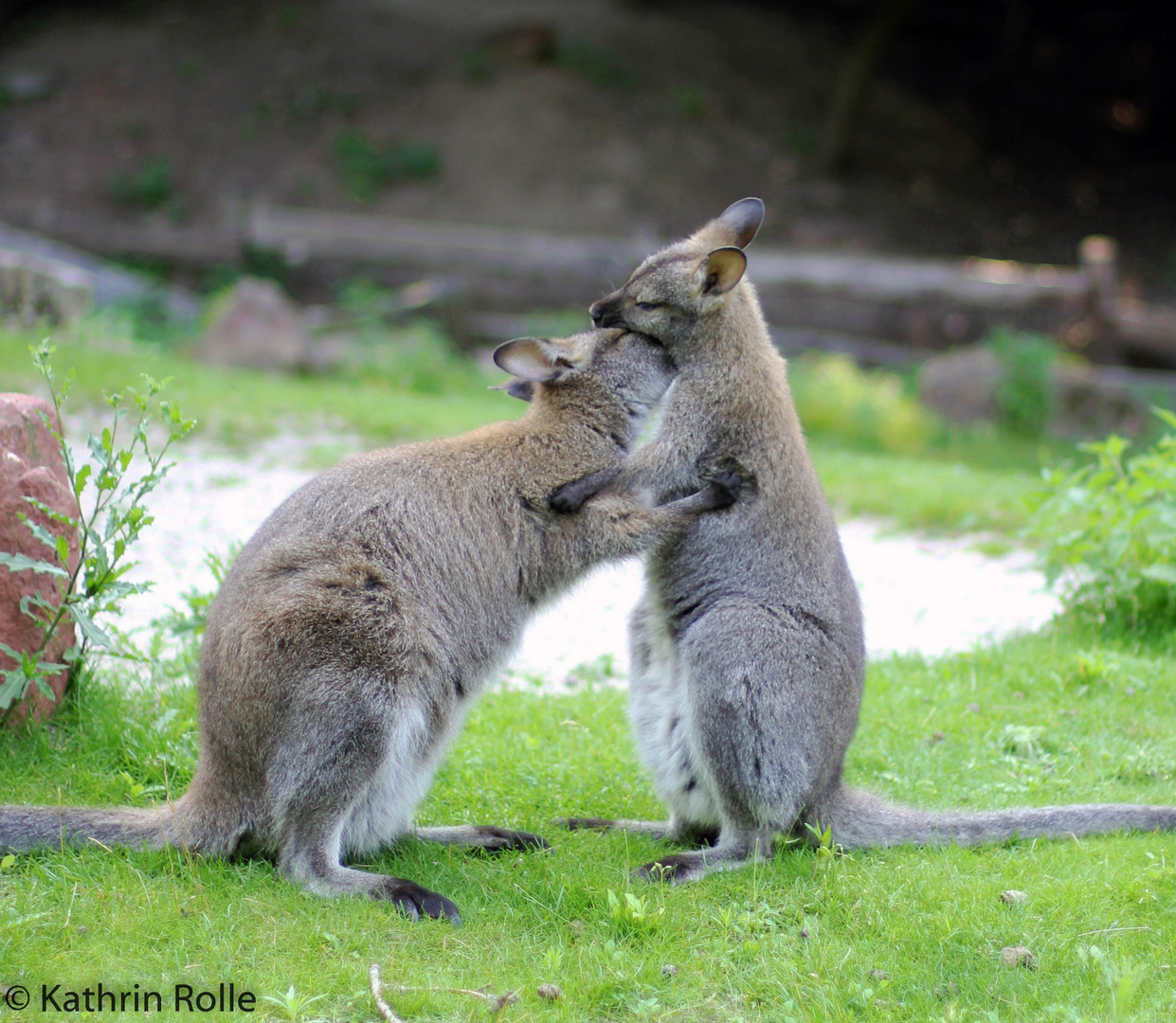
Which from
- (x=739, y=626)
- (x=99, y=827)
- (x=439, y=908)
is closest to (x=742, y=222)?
(x=739, y=626)

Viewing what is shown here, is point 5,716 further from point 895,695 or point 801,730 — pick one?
point 895,695

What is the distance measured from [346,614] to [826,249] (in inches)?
722

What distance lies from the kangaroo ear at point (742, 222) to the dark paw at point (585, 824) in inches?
94.7

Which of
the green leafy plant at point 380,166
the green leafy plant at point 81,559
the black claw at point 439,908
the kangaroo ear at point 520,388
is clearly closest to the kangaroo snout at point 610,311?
the kangaroo ear at point 520,388

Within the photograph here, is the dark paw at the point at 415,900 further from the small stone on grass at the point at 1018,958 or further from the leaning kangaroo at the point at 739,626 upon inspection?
the small stone on grass at the point at 1018,958

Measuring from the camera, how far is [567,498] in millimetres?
4129

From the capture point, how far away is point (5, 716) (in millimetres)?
4410

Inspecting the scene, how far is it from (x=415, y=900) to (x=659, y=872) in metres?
0.84

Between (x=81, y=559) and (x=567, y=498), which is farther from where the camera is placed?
(x=81, y=559)

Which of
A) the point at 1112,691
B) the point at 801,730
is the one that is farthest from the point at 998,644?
the point at 801,730

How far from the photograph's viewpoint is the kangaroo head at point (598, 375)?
4434 mm

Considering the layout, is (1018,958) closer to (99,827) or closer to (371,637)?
(371,637)

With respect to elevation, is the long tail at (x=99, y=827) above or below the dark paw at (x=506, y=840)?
above

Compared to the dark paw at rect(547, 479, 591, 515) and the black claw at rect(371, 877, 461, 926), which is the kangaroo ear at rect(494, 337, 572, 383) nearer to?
the dark paw at rect(547, 479, 591, 515)
